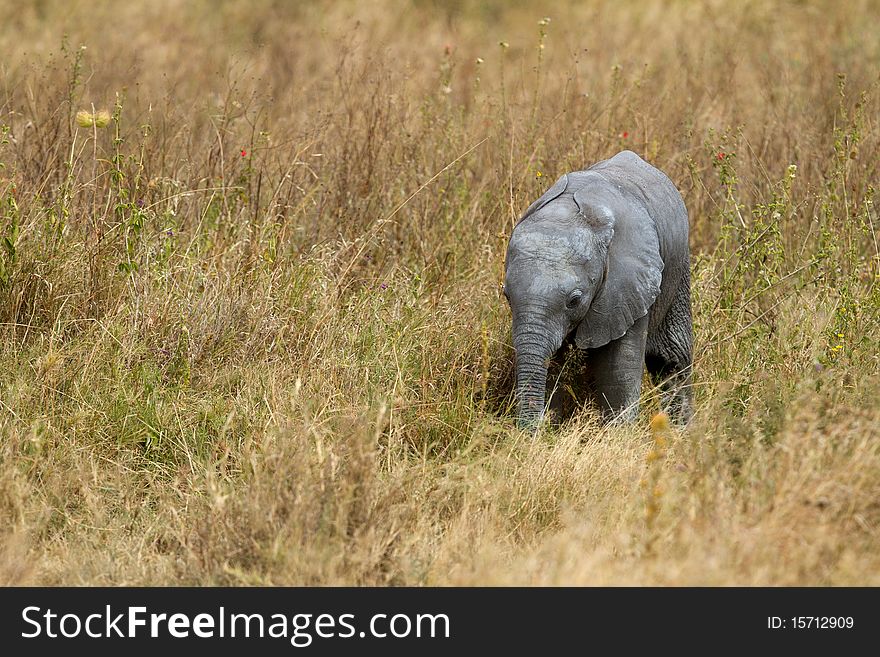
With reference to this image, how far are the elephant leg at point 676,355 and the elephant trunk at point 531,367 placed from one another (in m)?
0.90

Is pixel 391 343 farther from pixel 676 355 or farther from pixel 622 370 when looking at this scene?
pixel 676 355

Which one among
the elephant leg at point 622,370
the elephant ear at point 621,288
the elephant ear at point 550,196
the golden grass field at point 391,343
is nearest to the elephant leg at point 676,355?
the golden grass field at point 391,343

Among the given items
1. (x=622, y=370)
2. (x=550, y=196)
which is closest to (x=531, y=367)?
(x=622, y=370)

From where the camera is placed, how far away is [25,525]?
4566 millimetres

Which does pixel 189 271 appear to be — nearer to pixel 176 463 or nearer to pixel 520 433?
pixel 176 463

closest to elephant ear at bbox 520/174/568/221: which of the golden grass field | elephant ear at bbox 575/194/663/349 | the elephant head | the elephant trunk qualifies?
the elephant head

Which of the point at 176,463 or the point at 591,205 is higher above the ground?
the point at 591,205

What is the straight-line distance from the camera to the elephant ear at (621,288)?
5.24 metres

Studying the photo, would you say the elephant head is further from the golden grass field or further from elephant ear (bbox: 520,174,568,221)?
the golden grass field

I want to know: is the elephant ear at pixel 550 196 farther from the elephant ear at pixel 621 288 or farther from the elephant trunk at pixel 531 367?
the elephant trunk at pixel 531 367

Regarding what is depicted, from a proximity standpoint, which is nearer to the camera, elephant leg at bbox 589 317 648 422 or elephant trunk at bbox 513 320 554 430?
elephant trunk at bbox 513 320 554 430

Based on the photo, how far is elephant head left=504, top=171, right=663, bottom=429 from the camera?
5.05m

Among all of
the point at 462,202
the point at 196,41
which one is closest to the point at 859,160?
the point at 462,202

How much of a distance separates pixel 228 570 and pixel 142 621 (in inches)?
13.1
